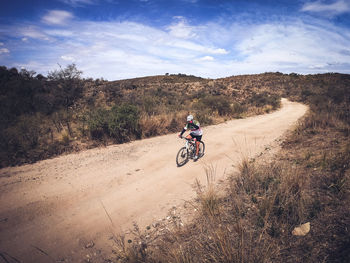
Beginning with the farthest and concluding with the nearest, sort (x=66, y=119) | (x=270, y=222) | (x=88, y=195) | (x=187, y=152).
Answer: (x=66, y=119) < (x=187, y=152) < (x=88, y=195) < (x=270, y=222)

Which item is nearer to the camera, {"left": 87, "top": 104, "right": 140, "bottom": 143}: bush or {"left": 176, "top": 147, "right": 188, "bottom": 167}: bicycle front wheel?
{"left": 176, "top": 147, "right": 188, "bottom": 167}: bicycle front wheel

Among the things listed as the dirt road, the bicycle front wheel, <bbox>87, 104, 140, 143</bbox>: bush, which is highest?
<bbox>87, 104, 140, 143</bbox>: bush

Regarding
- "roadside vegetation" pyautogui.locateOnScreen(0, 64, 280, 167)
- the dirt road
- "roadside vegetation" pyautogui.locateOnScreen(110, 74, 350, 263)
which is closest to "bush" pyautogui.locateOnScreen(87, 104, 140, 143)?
"roadside vegetation" pyautogui.locateOnScreen(0, 64, 280, 167)

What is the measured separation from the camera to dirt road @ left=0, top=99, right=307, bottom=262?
3407mm

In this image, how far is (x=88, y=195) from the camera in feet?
15.6

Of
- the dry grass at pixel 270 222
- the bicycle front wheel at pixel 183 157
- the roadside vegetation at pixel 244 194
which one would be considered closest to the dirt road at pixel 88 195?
the bicycle front wheel at pixel 183 157

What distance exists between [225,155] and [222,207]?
3723 millimetres

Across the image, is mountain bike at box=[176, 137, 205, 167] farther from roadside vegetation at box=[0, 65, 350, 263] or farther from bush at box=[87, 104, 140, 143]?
bush at box=[87, 104, 140, 143]

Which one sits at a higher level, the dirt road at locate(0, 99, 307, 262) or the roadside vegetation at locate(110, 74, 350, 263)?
the roadside vegetation at locate(110, 74, 350, 263)

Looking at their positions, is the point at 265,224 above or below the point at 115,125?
below

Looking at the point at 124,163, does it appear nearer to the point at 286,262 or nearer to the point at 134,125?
the point at 134,125

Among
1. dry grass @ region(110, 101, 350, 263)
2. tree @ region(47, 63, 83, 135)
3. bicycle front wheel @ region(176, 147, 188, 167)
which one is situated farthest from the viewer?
tree @ region(47, 63, 83, 135)

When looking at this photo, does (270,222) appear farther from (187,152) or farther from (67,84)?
(67,84)

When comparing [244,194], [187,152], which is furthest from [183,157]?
[244,194]
